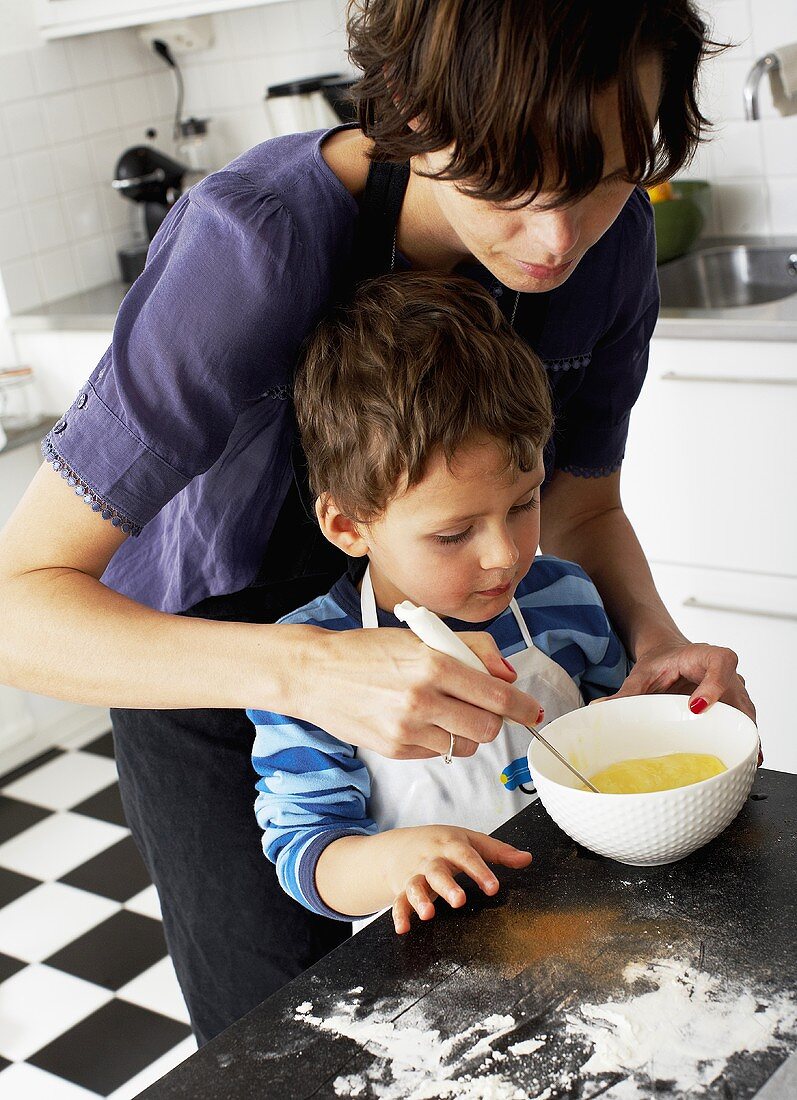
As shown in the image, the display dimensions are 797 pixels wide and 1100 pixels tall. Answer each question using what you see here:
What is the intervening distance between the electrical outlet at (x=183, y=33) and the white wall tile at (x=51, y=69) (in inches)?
9.9

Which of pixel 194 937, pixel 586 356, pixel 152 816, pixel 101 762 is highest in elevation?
pixel 586 356

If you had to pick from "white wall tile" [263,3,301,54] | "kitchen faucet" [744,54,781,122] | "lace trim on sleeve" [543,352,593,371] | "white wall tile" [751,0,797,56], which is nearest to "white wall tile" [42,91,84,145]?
"white wall tile" [263,3,301,54]

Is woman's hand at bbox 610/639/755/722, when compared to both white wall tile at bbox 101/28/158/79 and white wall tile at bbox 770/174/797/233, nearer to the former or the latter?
white wall tile at bbox 770/174/797/233

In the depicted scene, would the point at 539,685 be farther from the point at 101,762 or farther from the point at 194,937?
the point at 101,762

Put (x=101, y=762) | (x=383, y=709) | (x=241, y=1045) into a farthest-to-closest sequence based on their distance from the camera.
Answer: (x=101, y=762), (x=383, y=709), (x=241, y=1045)

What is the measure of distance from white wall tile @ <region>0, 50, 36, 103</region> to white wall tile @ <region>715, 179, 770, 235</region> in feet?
5.55

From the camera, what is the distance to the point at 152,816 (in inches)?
52.6

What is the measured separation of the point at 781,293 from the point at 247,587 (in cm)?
176

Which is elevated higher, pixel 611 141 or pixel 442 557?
pixel 611 141

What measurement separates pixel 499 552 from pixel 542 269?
0.24 m

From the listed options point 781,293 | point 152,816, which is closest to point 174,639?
point 152,816

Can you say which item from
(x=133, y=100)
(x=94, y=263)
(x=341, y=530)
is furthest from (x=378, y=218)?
(x=133, y=100)

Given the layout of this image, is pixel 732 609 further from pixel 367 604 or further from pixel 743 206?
pixel 367 604

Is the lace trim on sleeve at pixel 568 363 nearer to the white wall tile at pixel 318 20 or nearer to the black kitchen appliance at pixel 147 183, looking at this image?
the black kitchen appliance at pixel 147 183
